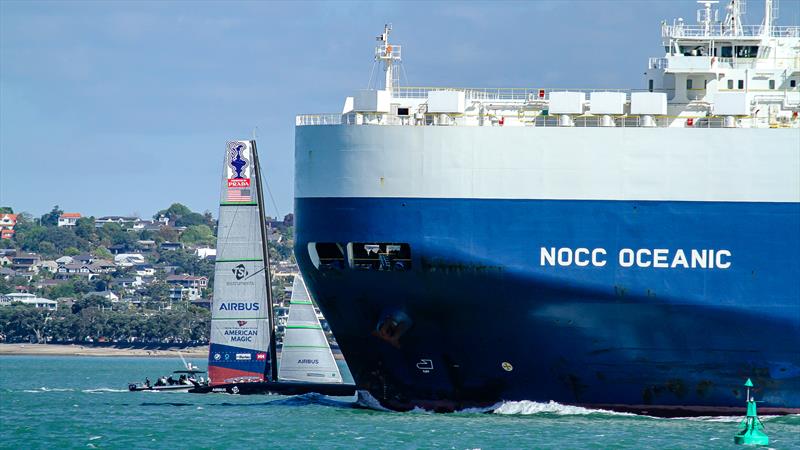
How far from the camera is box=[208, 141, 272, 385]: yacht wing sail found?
6519 cm

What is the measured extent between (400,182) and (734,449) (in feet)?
35.4

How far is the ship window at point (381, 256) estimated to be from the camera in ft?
142

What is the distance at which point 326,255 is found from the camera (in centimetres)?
4431

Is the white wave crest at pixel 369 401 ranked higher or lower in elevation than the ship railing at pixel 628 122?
lower

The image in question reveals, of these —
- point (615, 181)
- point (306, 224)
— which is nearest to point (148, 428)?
point (306, 224)

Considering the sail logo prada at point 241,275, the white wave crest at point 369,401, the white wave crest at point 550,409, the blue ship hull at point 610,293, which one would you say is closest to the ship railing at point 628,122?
the blue ship hull at point 610,293

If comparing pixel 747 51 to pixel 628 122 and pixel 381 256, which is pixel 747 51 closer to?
pixel 628 122

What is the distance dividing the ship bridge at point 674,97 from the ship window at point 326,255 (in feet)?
10.9

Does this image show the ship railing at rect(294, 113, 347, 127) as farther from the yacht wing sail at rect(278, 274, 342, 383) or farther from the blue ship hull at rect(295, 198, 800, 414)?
the yacht wing sail at rect(278, 274, 342, 383)

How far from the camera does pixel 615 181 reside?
140 feet

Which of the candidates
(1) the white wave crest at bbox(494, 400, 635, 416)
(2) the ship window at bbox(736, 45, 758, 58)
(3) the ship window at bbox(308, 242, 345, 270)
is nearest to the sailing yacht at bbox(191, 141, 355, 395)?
(3) the ship window at bbox(308, 242, 345, 270)

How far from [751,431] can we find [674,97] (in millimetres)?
10485

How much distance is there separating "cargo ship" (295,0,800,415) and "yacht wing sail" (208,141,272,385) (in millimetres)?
21495

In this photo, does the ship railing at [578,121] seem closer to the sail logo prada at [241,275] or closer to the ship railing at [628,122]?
the ship railing at [628,122]
